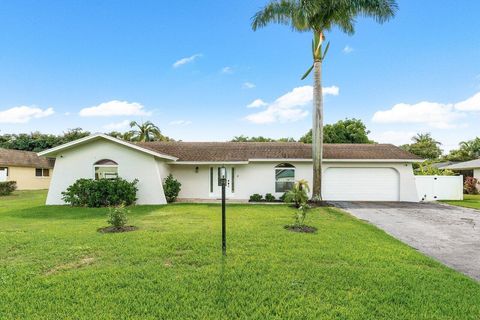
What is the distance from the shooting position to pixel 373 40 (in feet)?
56.4

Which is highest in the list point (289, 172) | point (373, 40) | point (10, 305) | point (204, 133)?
point (373, 40)

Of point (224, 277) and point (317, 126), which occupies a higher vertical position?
point (317, 126)

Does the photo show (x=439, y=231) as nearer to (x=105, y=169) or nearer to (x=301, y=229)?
(x=301, y=229)

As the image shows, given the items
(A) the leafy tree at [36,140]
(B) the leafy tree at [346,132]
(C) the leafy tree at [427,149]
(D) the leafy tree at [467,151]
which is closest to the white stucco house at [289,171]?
(B) the leafy tree at [346,132]

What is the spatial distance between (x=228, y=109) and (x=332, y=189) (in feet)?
44.4

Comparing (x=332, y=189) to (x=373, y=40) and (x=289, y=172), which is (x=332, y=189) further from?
(x=373, y=40)

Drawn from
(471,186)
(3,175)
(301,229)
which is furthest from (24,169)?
(471,186)

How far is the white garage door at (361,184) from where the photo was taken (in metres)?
17.4

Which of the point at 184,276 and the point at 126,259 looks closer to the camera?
the point at 184,276

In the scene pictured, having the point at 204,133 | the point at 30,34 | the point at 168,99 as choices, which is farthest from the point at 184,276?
the point at 204,133

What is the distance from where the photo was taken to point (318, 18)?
47.1 feet

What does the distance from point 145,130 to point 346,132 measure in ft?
90.0

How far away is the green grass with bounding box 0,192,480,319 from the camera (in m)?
3.67

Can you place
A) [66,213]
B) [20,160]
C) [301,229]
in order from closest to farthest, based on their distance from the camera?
1. [301,229]
2. [66,213]
3. [20,160]
